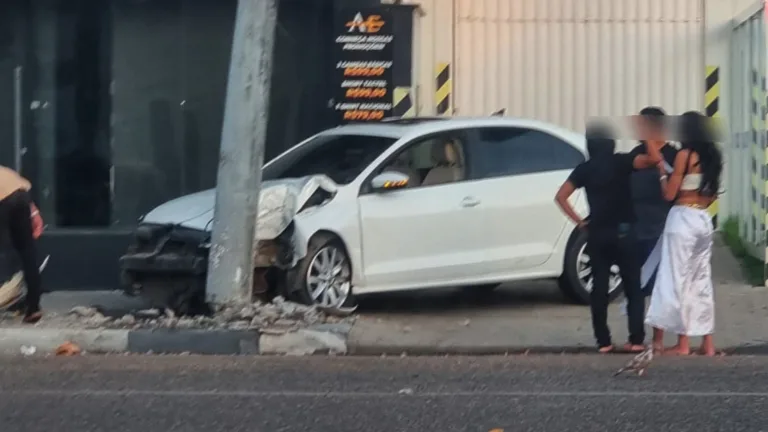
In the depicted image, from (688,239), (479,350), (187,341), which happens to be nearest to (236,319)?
(187,341)

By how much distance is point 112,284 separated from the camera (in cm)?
1302

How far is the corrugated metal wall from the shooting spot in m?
14.3

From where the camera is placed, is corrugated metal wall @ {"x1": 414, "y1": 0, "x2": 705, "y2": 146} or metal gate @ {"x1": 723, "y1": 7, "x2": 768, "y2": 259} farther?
corrugated metal wall @ {"x1": 414, "y1": 0, "x2": 705, "y2": 146}

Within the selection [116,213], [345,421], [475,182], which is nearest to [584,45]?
[475,182]

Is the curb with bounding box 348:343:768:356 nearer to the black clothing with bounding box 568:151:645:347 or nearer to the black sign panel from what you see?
the black clothing with bounding box 568:151:645:347

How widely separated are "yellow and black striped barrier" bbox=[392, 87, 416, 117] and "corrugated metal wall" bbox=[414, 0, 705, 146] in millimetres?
809

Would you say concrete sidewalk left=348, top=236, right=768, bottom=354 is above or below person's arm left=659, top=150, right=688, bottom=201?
below

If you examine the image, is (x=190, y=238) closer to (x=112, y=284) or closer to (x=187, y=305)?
(x=187, y=305)

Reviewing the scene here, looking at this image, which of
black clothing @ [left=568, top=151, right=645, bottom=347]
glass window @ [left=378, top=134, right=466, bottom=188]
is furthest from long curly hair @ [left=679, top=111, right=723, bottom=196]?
glass window @ [left=378, top=134, right=466, bottom=188]

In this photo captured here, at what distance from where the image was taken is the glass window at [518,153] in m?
11.5

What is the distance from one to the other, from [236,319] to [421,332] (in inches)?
56.9

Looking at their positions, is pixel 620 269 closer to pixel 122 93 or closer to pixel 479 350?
pixel 479 350

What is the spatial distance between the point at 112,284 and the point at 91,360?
10.9ft

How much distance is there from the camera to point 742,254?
13820 mm
